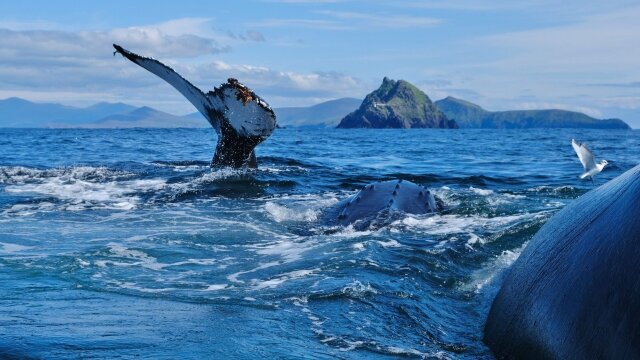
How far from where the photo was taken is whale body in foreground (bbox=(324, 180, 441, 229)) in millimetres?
10891

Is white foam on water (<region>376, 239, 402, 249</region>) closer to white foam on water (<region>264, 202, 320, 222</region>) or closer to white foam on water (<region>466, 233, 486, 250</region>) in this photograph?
white foam on water (<region>466, 233, 486, 250</region>)

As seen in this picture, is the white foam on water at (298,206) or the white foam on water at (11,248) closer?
the white foam on water at (11,248)

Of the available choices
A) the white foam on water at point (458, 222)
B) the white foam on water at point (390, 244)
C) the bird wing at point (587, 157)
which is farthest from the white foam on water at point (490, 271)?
the bird wing at point (587, 157)

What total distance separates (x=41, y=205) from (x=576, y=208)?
1067 centimetres

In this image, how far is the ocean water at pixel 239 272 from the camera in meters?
5.05

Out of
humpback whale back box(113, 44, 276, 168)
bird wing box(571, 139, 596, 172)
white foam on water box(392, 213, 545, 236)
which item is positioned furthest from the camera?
bird wing box(571, 139, 596, 172)

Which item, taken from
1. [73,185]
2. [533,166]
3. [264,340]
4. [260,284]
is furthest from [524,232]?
[533,166]

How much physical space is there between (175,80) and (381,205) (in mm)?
4680

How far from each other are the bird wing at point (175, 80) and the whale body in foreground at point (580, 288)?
8.86 meters

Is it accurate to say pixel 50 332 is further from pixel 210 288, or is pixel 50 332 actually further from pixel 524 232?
pixel 524 232

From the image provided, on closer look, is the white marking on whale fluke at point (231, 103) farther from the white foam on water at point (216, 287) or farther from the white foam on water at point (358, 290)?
the white foam on water at point (358, 290)

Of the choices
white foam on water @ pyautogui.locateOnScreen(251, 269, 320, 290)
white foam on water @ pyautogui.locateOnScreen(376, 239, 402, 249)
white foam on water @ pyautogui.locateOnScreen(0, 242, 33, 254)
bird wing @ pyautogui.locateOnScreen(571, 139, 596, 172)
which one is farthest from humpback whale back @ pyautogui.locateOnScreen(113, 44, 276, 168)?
bird wing @ pyautogui.locateOnScreen(571, 139, 596, 172)

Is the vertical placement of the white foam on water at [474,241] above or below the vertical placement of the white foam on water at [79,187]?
below

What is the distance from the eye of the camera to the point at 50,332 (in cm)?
497
